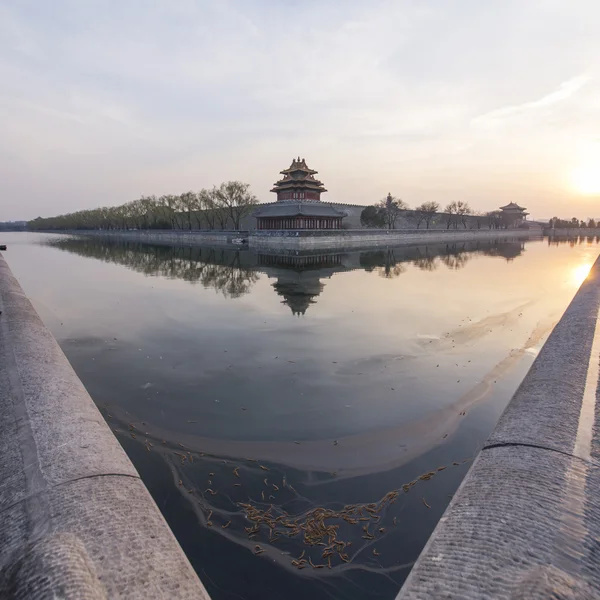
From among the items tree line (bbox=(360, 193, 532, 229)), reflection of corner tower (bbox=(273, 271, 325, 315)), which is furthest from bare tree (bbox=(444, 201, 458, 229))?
reflection of corner tower (bbox=(273, 271, 325, 315))

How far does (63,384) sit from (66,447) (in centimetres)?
219

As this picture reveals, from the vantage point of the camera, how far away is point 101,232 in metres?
103

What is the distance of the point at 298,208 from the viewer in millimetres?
56031

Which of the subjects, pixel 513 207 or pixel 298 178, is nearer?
pixel 298 178

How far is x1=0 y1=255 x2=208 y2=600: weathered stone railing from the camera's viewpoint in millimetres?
2498

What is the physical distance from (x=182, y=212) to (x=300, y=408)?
79100 millimetres

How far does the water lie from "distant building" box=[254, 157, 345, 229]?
3818cm

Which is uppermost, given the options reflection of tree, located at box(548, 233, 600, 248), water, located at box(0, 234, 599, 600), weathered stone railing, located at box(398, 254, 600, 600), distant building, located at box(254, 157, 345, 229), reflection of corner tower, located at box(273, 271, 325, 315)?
distant building, located at box(254, 157, 345, 229)

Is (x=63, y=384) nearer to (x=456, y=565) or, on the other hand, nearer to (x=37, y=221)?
(x=456, y=565)

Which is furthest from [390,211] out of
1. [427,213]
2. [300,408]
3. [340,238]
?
[300,408]

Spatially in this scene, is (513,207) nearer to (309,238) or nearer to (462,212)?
(462,212)

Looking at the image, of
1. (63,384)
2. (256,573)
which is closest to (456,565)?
(256,573)

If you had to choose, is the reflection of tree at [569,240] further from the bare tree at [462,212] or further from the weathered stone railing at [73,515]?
the weathered stone railing at [73,515]

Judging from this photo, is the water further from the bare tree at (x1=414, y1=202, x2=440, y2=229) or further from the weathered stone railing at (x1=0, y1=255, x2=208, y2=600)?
the bare tree at (x1=414, y1=202, x2=440, y2=229)
